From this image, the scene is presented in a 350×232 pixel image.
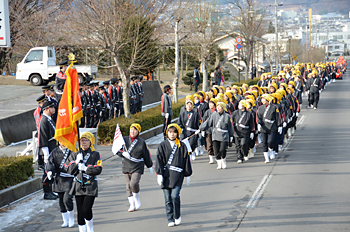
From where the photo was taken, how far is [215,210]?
27.1 ft

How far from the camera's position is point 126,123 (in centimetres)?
1515

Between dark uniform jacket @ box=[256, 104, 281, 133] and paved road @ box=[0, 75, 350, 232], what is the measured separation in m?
0.97

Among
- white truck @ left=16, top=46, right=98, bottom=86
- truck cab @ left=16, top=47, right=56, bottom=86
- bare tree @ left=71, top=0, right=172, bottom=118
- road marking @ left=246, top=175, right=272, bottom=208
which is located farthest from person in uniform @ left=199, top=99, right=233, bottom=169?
truck cab @ left=16, top=47, right=56, bottom=86

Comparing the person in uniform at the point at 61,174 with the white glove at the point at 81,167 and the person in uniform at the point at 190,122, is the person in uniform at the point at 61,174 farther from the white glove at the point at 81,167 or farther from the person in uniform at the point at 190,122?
the person in uniform at the point at 190,122

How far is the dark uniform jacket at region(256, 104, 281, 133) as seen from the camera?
42.0ft

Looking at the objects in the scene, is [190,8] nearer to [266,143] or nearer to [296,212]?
[266,143]

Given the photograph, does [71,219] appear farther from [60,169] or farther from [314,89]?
[314,89]

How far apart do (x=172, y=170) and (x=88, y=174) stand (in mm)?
1572

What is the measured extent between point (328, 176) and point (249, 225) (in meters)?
4.24

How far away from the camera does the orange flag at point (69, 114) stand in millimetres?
7059

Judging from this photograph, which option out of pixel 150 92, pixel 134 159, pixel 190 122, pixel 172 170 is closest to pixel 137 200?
pixel 134 159

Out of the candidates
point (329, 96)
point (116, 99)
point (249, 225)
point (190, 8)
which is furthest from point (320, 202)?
point (329, 96)

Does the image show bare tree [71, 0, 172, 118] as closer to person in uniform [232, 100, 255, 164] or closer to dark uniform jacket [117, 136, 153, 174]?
person in uniform [232, 100, 255, 164]

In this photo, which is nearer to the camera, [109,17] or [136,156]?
[136,156]
